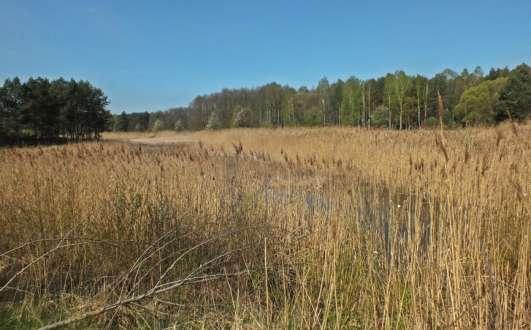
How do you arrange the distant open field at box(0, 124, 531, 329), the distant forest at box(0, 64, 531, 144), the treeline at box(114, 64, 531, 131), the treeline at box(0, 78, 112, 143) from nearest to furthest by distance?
1. the distant open field at box(0, 124, 531, 329)
2. the distant forest at box(0, 64, 531, 144)
3. the treeline at box(0, 78, 112, 143)
4. the treeline at box(114, 64, 531, 131)

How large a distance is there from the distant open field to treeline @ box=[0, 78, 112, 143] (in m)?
30.1

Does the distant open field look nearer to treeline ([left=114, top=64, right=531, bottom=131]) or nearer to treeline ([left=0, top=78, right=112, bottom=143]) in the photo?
treeline ([left=0, top=78, right=112, bottom=143])

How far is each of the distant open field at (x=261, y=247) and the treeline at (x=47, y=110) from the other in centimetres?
3011

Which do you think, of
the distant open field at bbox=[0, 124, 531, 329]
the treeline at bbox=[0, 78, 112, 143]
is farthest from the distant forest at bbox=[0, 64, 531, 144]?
the distant open field at bbox=[0, 124, 531, 329]

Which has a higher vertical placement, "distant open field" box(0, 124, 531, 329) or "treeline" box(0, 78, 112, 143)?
"treeline" box(0, 78, 112, 143)

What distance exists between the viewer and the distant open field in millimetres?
2062

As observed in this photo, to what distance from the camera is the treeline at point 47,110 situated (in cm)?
3041

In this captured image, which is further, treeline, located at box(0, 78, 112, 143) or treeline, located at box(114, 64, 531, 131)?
treeline, located at box(114, 64, 531, 131)

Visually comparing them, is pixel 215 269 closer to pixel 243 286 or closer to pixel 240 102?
pixel 243 286

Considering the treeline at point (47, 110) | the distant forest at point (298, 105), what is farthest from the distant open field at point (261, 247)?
the treeline at point (47, 110)

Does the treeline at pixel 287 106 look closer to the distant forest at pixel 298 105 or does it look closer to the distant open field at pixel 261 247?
the distant forest at pixel 298 105

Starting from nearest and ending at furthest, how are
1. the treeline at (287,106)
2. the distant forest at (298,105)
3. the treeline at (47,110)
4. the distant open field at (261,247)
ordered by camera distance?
the distant open field at (261,247)
the distant forest at (298,105)
the treeline at (47,110)
the treeline at (287,106)

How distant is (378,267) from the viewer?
3031mm

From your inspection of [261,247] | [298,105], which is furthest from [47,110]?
[298,105]
